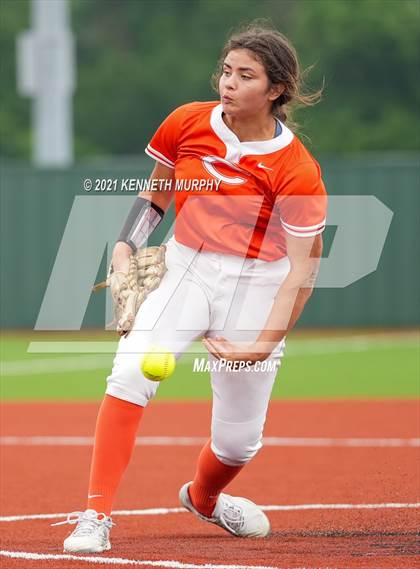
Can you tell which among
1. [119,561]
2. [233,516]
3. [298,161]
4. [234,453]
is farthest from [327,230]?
[119,561]

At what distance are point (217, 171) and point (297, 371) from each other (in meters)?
9.83

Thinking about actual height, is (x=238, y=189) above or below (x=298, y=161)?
below

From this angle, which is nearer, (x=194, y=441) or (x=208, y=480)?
(x=208, y=480)

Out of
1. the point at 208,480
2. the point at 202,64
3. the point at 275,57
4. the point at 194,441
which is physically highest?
the point at 275,57

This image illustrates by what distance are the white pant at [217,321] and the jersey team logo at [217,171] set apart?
33cm

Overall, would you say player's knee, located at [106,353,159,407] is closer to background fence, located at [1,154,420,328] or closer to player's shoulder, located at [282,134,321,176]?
player's shoulder, located at [282,134,321,176]

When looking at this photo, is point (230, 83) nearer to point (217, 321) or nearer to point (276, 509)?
point (217, 321)

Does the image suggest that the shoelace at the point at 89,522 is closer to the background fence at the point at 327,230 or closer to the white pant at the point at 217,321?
Result: the white pant at the point at 217,321

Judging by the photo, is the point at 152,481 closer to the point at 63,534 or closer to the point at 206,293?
the point at 63,534

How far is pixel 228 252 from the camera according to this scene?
5758 millimetres

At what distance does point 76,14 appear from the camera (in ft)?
172

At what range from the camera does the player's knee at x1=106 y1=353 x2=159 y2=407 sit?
5438mm

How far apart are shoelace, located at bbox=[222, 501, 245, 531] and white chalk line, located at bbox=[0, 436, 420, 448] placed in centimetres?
339

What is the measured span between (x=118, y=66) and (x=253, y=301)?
4531 centimetres
